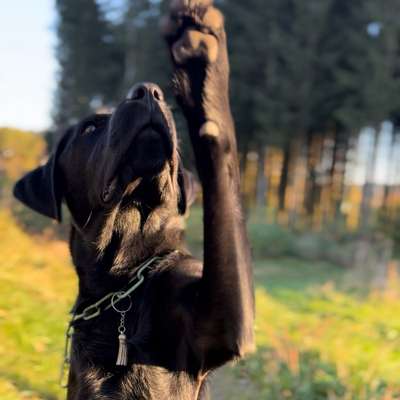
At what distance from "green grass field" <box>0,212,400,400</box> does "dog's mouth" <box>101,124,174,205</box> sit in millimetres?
1884

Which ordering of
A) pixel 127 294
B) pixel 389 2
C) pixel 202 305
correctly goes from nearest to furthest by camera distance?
pixel 202 305, pixel 127 294, pixel 389 2

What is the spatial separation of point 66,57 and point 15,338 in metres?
24.7

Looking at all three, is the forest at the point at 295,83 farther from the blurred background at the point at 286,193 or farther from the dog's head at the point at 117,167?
the dog's head at the point at 117,167

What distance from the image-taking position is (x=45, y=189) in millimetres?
2809

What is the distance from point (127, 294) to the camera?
2287mm

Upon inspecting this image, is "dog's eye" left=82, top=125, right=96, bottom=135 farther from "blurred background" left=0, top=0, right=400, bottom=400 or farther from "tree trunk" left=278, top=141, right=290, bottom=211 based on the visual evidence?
"tree trunk" left=278, top=141, right=290, bottom=211

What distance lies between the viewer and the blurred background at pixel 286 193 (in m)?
4.70

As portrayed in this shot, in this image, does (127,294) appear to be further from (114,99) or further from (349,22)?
(114,99)

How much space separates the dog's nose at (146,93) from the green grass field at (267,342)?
7.38ft

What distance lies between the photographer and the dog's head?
212cm

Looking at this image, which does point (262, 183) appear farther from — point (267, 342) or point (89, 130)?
point (89, 130)

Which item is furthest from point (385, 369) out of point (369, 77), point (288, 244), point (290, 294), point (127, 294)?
point (369, 77)

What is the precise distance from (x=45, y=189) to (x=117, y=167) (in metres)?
0.76

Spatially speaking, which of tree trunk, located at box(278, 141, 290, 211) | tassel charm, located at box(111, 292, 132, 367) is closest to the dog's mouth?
tassel charm, located at box(111, 292, 132, 367)
